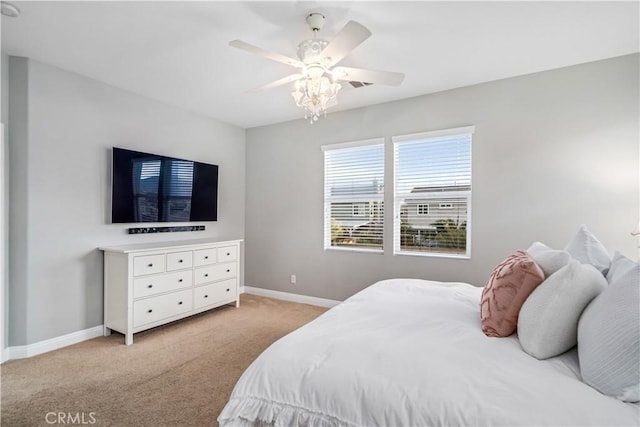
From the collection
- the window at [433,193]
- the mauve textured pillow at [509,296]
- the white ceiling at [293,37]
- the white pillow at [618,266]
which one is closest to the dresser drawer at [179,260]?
the white ceiling at [293,37]

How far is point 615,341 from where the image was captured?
1008 mm

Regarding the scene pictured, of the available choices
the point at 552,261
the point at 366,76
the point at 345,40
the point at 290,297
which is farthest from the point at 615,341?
the point at 290,297

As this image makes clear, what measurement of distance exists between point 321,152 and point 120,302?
2892mm

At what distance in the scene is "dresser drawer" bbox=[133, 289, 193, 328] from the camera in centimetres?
304

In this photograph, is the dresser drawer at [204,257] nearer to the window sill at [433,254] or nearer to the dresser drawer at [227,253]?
the dresser drawer at [227,253]

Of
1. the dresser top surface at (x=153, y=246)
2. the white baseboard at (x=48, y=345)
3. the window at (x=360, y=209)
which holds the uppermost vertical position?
the window at (x=360, y=209)

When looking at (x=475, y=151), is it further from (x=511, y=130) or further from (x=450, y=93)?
(x=450, y=93)

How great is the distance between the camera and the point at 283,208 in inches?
179

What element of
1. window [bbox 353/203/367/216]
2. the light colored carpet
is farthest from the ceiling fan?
the light colored carpet

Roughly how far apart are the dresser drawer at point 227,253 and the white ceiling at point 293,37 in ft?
6.41

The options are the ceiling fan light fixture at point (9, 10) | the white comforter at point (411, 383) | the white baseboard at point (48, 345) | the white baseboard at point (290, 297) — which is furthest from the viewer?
the white baseboard at point (290, 297)

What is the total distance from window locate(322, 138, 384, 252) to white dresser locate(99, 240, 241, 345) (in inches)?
60.0

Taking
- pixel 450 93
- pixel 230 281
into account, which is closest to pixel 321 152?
pixel 450 93

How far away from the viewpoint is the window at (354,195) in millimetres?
3895
